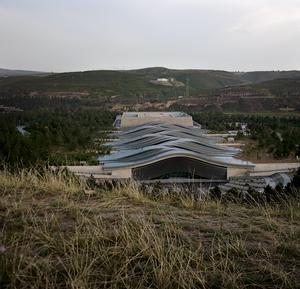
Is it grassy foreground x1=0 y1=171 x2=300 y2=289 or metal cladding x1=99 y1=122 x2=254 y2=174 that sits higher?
grassy foreground x1=0 y1=171 x2=300 y2=289

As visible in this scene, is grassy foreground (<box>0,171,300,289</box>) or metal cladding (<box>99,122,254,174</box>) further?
metal cladding (<box>99,122,254,174</box>)

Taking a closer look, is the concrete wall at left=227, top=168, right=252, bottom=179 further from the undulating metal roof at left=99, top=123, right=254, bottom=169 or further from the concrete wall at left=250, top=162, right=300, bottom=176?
the concrete wall at left=250, top=162, right=300, bottom=176

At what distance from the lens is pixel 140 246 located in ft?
11.7

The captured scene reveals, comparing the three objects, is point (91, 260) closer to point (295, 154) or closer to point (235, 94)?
point (295, 154)

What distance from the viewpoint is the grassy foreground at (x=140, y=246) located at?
10.2ft

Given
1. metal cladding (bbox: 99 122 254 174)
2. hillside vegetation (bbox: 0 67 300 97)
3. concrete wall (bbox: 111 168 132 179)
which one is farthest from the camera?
hillside vegetation (bbox: 0 67 300 97)

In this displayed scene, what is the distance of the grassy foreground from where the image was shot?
311cm

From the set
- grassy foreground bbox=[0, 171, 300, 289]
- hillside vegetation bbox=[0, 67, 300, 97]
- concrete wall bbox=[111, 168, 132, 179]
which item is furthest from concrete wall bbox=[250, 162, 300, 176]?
hillside vegetation bbox=[0, 67, 300, 97]

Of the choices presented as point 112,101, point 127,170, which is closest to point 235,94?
point 112,101

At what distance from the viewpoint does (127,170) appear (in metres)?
32.6

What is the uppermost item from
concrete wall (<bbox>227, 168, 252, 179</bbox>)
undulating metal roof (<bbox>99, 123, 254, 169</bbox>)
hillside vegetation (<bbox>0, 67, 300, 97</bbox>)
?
hillside vegetation (<bbox>0, 67, 300, 97</bbox>)

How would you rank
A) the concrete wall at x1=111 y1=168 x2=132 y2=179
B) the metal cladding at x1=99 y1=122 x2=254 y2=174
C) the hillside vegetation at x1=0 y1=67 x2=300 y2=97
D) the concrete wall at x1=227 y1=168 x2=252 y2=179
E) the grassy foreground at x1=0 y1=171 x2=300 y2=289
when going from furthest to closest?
1. the hillside vegetation at x1=0 y1=67 x2=300 y2=97
2. the metal cladding at x1=99 y1=122 x2=254 y2=174
3. the concrete wall at x1=227 y1=168 x2=252 y2=179
4. the concrete wall at x1=111 y1=168 x2=132 y2=179
5. the grassy foreground at x1=0 y1=171 x2=300 y2=289

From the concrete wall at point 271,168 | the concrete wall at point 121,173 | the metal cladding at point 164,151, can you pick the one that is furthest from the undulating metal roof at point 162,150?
the concrete wall at point 271,168

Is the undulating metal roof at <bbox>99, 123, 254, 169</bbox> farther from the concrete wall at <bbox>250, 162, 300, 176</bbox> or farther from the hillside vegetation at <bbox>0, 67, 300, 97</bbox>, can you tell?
the hillside vegetation at <bbox>0, 67, 300, 97</bbox>
